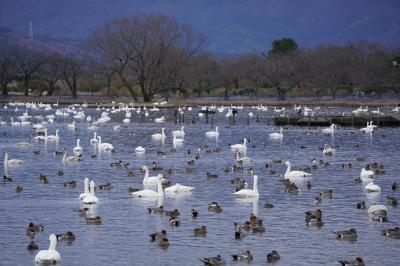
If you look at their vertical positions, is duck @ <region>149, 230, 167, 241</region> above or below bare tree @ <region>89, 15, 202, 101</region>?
below

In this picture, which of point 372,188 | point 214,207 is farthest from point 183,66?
point 214,207

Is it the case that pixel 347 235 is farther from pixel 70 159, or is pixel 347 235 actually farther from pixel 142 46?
pixel 142 46

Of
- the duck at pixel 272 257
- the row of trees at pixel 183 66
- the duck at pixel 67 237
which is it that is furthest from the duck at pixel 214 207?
the row of trees at pixel 183 66

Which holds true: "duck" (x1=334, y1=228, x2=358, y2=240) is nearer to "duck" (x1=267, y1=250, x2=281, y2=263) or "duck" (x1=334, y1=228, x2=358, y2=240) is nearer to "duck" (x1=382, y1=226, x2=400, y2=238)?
"duck" (x1=382, y1=226, x2=400, y2=238)

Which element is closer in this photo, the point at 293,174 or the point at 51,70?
the point at 293,174

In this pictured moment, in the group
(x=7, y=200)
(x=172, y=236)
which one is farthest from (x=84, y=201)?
(x=172, y=236)

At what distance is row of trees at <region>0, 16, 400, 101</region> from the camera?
319ft

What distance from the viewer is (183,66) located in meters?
102

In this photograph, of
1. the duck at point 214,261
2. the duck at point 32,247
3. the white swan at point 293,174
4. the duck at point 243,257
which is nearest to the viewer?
the duck at point 214,261

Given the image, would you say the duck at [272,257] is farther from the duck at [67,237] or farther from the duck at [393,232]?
the duck at [67,237]

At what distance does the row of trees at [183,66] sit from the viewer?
3826 inches

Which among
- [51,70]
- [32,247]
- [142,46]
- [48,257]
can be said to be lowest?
[32,247]

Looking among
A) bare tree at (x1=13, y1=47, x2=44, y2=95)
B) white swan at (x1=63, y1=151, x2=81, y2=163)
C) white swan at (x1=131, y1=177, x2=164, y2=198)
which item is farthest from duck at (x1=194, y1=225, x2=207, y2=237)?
bare tree at (x1=13, y1=47, x2=44, y2=95)

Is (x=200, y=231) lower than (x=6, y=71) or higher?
lower
